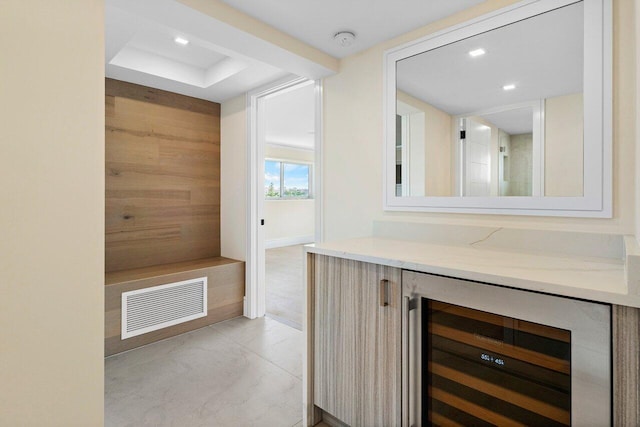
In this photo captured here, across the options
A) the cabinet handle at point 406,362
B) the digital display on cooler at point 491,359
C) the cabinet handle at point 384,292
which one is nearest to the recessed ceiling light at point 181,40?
the cabinet handle at point 384,292

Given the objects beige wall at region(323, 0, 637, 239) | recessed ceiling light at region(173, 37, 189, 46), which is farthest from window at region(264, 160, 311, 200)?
beige wall at region(323, 0, 637, 239)

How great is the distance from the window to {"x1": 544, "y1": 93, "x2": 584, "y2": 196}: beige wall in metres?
6.31

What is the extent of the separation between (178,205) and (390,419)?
2.62 m

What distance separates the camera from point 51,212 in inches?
44.6

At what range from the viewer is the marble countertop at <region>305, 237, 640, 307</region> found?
0.91 meters

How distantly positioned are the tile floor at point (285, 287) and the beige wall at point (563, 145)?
4.35ft

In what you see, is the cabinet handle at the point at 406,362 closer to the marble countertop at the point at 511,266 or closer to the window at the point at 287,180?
the marble countertop at the point at 511,266

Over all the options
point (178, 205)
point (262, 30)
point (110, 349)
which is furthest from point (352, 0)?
point (110, 349)

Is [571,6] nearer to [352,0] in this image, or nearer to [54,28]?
[352,0]

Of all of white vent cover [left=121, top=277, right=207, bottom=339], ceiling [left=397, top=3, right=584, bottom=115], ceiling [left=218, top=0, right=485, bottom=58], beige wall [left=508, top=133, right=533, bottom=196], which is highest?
ceiling [left=218, top=0, right=485, bottom=58]

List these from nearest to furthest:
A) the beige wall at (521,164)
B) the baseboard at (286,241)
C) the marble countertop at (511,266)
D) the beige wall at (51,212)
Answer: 1. the marble countertop at (511,266)
2. the beige wall at (51,212)
3. the beige wall at (521,164)
4. the baseboard at (286,241)

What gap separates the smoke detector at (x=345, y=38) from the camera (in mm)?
1921

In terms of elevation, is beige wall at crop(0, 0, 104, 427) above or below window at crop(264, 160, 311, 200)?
below

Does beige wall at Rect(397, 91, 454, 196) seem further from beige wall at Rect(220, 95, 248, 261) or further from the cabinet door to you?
beige wall at Rect(220, 95, 248, 261)
